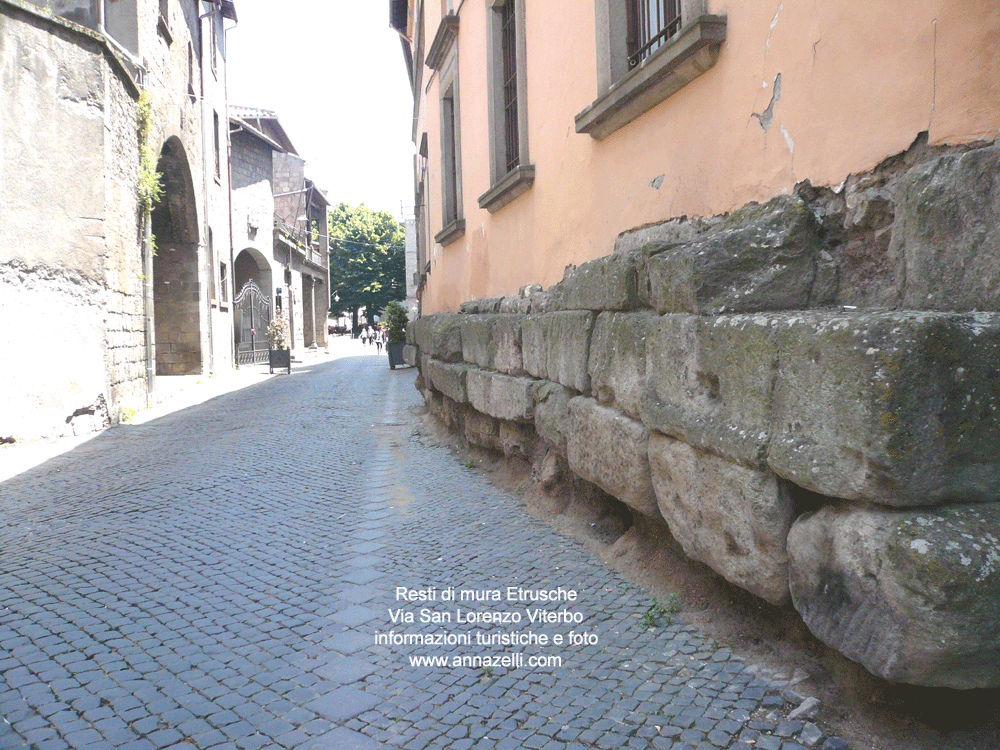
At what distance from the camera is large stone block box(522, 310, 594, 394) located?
→ 3783 millimetres

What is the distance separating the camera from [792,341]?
2027mm

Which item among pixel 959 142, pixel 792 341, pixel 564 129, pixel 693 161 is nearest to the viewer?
pixel 959 142

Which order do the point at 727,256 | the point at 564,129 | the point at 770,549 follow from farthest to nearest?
the point at 564,129 → the point at 727,256 → the point at 770,549

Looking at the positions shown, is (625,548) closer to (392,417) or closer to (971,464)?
(971,464)

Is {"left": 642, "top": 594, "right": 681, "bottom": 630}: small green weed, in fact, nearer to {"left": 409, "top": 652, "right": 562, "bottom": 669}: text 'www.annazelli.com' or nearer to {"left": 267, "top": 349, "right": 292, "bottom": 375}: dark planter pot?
{"left": 409, "top": 652, "right": 562, "bottom": 669}: text 'www.annazelli.com'

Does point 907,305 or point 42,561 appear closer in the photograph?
point 907,305

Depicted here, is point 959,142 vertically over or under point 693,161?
under

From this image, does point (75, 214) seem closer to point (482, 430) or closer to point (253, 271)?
point (482, 430)

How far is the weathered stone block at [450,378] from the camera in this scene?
643cm

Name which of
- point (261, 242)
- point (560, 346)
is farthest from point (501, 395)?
point (261, 242)

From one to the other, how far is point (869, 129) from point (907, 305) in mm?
545

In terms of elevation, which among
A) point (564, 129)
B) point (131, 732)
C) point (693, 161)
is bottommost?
point (131, 732)

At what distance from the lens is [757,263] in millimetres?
2416

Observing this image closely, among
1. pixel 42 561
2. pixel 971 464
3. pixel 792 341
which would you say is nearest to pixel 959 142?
pixel 792 341
